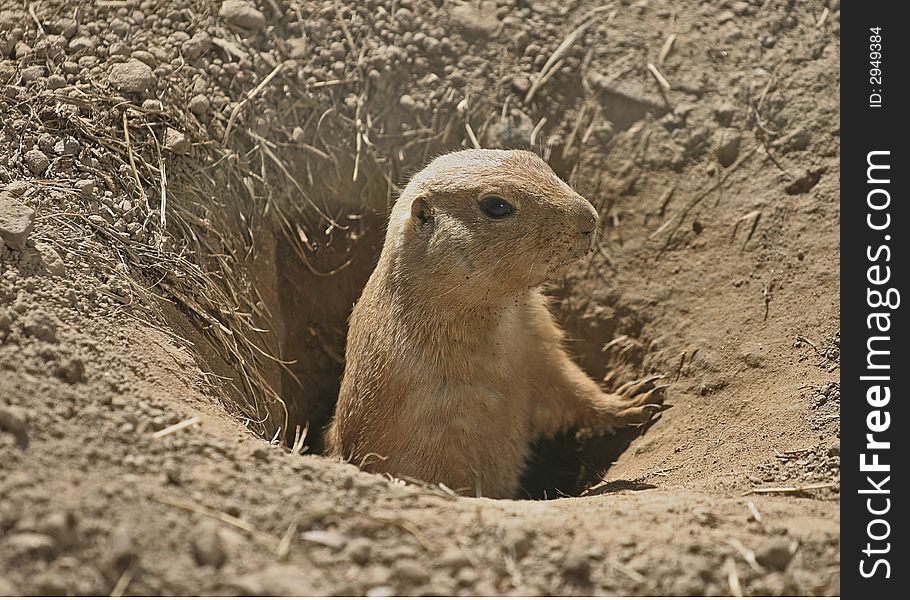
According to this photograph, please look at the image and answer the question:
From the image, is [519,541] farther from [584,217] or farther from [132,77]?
[132,77]

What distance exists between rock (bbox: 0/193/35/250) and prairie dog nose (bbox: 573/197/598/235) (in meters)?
2.93

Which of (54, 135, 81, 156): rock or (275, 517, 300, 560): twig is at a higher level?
(54, 135, 81, 156): rock

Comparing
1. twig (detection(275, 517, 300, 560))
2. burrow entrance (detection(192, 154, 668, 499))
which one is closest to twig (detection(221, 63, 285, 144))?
burrow entrance (detection(192, 154, 668, 499))

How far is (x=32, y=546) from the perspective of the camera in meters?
3.37

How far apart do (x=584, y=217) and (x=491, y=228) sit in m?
0.54

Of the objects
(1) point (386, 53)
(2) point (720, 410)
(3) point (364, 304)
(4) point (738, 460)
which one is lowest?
(4) point (738, 460)

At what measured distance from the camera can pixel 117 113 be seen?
20.1ft

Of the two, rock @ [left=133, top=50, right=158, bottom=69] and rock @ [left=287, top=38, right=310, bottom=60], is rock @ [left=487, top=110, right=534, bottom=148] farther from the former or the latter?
rock @ [left=133, top=50, right=158, bottom=69]

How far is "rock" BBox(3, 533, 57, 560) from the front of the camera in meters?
3.37

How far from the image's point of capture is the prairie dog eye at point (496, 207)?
5.51 metres

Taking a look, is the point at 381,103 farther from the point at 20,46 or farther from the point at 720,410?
the point at 720,410

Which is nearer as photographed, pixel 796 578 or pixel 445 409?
pixel 796 578

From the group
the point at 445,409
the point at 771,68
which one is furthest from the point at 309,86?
the point at 771,68

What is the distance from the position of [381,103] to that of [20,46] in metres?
2.56
